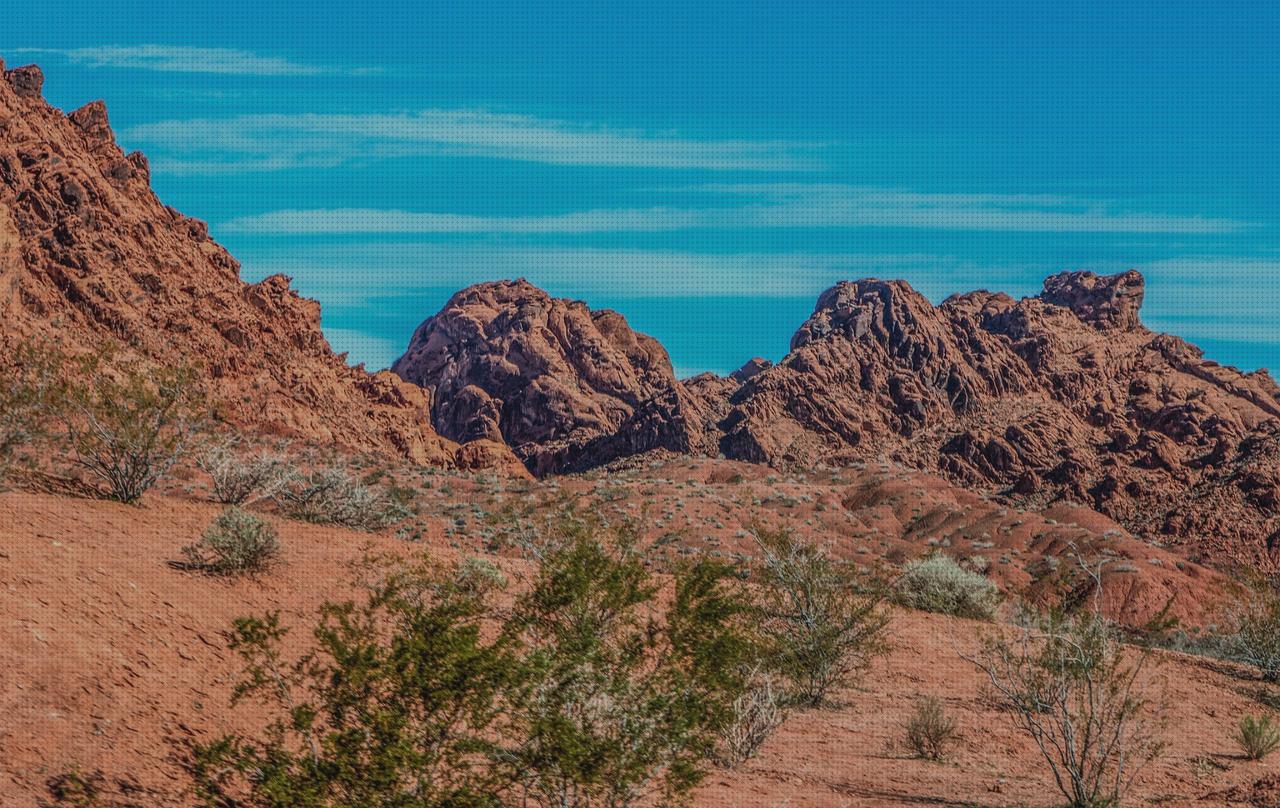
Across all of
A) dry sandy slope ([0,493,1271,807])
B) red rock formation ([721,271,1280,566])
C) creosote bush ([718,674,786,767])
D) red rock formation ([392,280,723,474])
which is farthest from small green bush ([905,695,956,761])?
red rock formation ([392,280,723,474])

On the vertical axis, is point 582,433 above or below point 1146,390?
below

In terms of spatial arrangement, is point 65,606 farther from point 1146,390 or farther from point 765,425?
point 1146,390

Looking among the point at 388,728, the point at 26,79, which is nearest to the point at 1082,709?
the point at 388,728

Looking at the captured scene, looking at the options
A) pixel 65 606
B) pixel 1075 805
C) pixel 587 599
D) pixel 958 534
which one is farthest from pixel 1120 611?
pixel 65 606

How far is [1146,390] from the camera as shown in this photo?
303 ft

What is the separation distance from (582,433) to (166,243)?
57.6 meters

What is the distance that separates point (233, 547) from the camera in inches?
569

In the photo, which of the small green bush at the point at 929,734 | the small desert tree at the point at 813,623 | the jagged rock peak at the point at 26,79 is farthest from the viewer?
the jagged rock peak at the point at 26,79

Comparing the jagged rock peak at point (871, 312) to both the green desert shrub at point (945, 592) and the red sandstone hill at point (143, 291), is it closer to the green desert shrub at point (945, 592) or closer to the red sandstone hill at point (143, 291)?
the red sandstone hill at point (143, 291)

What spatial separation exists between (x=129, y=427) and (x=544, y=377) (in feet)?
332

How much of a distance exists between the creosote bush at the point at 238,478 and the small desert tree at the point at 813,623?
869cm

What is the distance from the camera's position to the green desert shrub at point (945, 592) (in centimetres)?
2623

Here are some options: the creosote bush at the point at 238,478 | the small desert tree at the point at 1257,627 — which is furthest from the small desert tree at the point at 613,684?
the small desert tree at the point at 1257,627

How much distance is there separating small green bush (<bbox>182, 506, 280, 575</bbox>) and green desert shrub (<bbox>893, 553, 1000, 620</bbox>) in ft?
52.9
